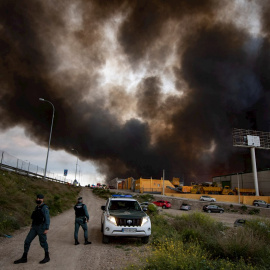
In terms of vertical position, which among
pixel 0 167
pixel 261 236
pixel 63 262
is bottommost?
pixel 63 262

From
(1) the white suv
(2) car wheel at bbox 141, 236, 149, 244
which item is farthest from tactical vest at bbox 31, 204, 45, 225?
(2) car wheel at bbox 141, 236, 149, 244

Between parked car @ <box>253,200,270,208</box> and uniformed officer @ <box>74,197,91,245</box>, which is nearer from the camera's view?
uniformed officer @ <box>74,197,91,245</box>

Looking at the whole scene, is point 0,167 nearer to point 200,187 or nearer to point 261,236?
point 261,236

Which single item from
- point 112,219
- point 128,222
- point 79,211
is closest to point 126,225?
point 128,222

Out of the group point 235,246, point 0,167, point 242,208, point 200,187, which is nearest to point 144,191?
point 200,187

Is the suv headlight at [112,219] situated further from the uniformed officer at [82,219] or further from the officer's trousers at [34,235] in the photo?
the officer's trousers at [34,235]

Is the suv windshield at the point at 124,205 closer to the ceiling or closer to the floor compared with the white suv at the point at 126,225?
closer to the ceiling

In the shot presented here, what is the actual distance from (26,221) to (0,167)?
41.6 ft

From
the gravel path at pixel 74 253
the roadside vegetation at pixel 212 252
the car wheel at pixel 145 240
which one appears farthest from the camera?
the car wheel at pixel 145 240

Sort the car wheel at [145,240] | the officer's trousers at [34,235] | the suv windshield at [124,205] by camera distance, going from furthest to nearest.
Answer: the suv windshield at [124,205]
the car wheel at [145,240]
the officer's trousers at [34,235]

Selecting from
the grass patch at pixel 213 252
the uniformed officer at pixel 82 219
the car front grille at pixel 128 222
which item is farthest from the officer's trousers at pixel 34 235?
the car front grille at pixel 128 222

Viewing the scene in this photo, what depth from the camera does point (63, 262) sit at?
6625mm

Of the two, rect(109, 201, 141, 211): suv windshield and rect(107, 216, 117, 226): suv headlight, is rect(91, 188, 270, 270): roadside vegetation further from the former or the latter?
rect(107, 216, 117, 226): suv headlight

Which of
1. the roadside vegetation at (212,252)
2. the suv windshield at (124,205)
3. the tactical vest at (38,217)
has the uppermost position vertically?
the suv windshield at (124,205)
